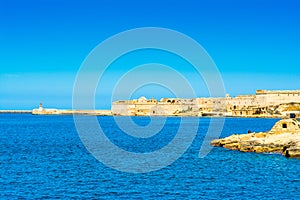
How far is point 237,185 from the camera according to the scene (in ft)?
72.2

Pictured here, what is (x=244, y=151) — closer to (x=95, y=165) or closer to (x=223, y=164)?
(x=223, y=164)

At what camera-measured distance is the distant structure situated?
138 metres

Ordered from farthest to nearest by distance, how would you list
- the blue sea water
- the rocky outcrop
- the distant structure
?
the distant structure
the rocky outcrop
the blue sea water

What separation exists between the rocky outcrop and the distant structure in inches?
3489

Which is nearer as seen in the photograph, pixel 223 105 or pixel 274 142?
pixel 274 142

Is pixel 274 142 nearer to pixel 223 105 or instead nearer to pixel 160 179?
pixel 160 179

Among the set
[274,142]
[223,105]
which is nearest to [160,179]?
[274,142]

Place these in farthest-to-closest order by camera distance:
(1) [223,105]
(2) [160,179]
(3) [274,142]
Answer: (1) [223,105] < (3) [274,142] < (2) [160,179]

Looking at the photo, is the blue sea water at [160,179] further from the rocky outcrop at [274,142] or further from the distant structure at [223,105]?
the distant structure at [223,105]

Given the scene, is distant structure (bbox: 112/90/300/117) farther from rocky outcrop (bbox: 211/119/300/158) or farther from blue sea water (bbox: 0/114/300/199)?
blue sea water (bbox: 0/114/300/199)

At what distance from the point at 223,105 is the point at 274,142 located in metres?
121

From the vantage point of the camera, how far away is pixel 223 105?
15562cm

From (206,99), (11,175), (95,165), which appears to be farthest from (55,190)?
(206,99)

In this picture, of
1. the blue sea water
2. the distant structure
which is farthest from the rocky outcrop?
the distant structure
